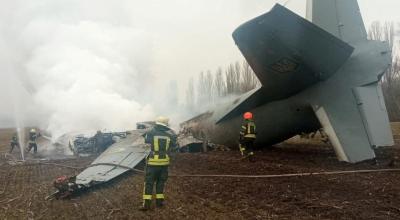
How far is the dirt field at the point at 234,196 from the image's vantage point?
8250 millimetres

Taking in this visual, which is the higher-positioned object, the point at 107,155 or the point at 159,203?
the point at 107,155

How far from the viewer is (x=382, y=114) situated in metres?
13.8

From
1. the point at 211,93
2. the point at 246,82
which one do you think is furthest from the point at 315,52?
the point at 211,93

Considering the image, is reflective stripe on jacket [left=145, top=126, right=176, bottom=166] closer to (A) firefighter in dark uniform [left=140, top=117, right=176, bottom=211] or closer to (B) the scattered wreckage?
(A) firefighter in dark uniform [left=140, top=117, right=176, bottom=211]

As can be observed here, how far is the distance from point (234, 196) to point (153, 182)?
186 cm

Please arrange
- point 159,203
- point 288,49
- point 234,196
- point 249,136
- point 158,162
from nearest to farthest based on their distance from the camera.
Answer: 1. point 159,203
2. point 158,162
3. point 234,196
4. point 288,49
5. point 249,136

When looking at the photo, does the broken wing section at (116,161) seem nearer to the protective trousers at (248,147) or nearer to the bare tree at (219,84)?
the protective trousers at (248,147)

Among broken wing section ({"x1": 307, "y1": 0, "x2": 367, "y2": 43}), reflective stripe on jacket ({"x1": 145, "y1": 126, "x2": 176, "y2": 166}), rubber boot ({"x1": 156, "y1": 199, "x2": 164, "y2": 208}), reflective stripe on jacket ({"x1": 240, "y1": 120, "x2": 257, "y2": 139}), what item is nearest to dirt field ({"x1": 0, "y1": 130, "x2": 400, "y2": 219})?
rubber boot ({"x1": 156, "y1": 199, "x2": 164, "y2": 208})

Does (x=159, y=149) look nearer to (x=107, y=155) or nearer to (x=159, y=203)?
(x=159, y=203)

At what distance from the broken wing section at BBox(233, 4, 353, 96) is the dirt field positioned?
2812 mm

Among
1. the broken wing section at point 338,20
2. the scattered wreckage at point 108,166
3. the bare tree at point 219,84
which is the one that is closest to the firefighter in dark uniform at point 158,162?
the scattered wreckage at point 108,166

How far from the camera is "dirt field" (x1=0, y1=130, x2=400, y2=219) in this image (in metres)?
8.25

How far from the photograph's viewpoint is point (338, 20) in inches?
600

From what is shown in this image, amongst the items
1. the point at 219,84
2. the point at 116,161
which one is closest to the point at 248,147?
the point at 116,161
